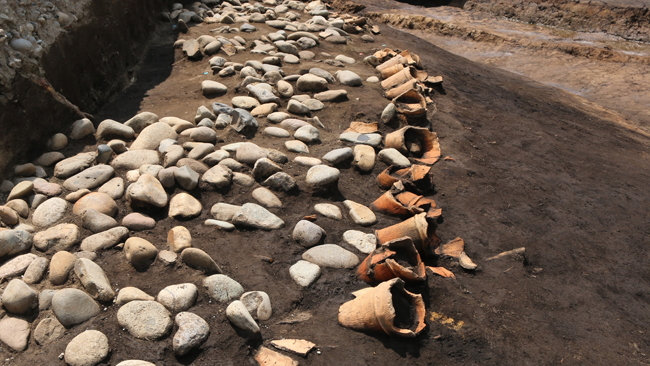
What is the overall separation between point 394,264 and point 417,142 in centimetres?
196

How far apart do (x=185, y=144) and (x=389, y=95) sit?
2519mm

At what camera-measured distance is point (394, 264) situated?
2.20m

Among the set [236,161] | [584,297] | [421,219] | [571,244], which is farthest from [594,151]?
[236,161]

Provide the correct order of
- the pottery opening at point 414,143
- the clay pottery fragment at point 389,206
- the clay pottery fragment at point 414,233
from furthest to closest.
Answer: the pottery opening at point 414,143 < the clay pottery fragment at point 389,206 < the clay pottery fragment at point 414,233

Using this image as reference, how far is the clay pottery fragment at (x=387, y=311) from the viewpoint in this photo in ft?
6.41

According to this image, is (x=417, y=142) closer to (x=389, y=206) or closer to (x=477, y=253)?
(x=389, y=206)

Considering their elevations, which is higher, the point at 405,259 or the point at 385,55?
the point at 385,55

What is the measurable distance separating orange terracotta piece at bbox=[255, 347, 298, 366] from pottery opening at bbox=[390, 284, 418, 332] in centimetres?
55

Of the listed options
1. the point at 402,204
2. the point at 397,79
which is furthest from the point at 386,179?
the point at 397,79

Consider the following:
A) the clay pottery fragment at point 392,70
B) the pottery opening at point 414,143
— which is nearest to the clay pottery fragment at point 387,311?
the pottery opening at point 414,143

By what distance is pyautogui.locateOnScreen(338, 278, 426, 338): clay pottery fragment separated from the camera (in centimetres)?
196

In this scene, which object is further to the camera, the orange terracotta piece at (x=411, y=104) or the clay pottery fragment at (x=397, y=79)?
the clay pottery fragment at (x=397, y=79)

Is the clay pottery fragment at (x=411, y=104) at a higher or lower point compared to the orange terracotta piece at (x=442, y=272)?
higher

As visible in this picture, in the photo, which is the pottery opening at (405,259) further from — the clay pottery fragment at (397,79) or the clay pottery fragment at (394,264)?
the clay pottery fragment at (397,79)
